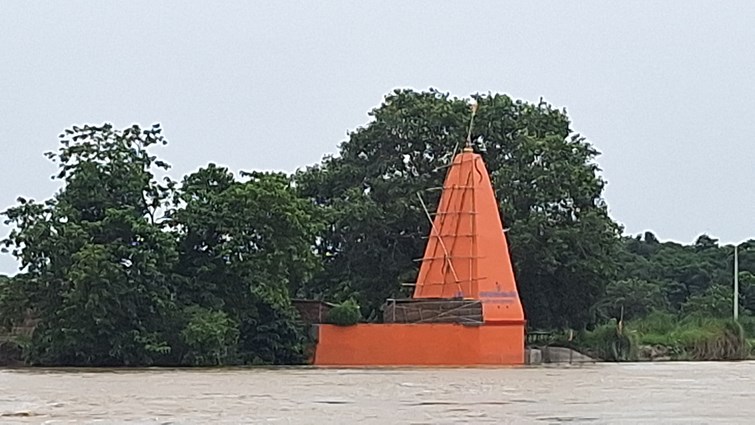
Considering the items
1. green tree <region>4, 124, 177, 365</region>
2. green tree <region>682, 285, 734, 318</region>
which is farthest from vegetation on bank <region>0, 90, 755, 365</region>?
green tree <region>682, 285, 734, 318</region>

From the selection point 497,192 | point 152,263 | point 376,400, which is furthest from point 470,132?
point 376,400

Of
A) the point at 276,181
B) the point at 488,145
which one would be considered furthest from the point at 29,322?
the point at 488,145

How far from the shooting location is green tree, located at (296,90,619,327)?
37562mm

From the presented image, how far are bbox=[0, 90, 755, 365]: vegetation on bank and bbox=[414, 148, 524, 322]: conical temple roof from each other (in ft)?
7.44

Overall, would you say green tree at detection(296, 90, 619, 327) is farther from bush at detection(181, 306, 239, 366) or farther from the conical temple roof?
bush at detection(181, 306, 239, 366)

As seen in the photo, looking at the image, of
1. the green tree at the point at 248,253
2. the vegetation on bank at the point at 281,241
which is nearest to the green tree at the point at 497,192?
the vegetation on bank at the point at 281,241

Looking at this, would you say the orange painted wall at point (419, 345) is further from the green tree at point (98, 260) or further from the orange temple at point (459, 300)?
the green tree at point (98, 260)

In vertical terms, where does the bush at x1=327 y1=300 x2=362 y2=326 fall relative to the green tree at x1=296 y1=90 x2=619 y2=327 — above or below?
below

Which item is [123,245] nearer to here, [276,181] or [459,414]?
[276,181]

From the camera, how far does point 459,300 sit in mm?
33750

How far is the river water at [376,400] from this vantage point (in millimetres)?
12531

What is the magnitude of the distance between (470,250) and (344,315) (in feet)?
12.2

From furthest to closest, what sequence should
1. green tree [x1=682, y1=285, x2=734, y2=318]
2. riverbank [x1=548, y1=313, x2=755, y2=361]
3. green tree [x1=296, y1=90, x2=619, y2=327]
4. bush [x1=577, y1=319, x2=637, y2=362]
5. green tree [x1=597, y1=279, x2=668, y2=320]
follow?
green tree [x1=597, y1=279, x2=668, y2=320]
green tree [x1=682, y1=285, x2=734, y2=318]
riverbank [x1=548, y1=313, x2=755, y2=361]
bush [x1=577, y1=319, x2=637, y2=362]
green tree [x1=296, y1=90, x2=619, y2=327]

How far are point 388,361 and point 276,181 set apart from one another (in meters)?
5.38
